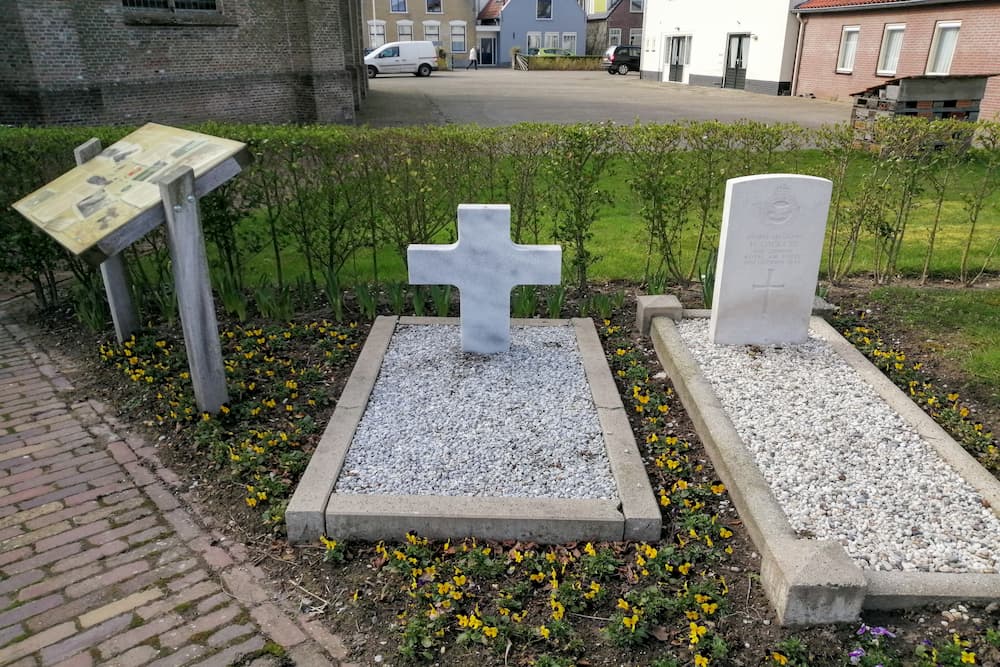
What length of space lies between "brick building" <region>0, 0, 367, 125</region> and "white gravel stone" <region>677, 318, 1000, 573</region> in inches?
526

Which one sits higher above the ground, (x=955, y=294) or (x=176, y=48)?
(x=176, y=48)

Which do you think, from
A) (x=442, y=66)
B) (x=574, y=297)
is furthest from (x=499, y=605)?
(x=442, y=66)

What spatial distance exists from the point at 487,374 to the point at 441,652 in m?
2.43

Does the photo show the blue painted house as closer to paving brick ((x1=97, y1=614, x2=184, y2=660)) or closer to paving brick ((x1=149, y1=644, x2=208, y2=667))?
paving brick ((x1=97, y1=614, x2=184, y2=660))

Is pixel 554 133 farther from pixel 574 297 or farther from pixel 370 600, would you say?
pixel 370 600

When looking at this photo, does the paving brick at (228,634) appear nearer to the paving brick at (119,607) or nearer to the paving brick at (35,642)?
the paving brick at (119,607)

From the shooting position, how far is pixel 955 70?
20.0m

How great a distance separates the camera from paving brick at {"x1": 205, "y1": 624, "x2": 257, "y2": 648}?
300 cm

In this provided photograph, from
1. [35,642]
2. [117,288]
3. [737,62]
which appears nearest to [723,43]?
[737,62]

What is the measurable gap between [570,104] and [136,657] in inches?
943

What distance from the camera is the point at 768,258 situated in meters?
5.30

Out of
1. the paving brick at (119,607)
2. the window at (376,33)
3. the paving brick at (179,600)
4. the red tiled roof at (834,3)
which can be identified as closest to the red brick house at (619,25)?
the window at (376,33)

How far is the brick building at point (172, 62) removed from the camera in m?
13.0

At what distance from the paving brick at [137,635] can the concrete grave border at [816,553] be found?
8.55ft
